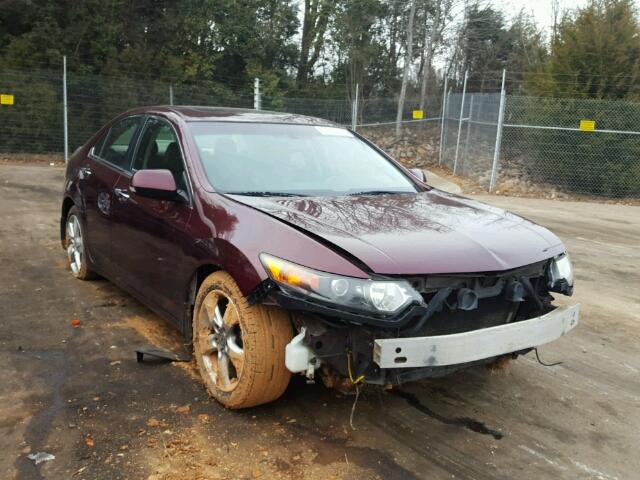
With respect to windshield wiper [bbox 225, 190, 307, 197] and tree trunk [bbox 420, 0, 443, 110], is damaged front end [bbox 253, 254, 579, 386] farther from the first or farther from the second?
tree trunk [bbox 420, 0, 443, 110]

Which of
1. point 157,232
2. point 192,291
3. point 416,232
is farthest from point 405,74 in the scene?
point 416,232

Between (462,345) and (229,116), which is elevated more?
(229,116)

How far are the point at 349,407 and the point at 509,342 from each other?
99 centimetres

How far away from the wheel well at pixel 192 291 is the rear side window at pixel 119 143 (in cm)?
A: 138

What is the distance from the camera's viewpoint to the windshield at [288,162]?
3.65m

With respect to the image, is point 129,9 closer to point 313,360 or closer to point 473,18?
point 473,18

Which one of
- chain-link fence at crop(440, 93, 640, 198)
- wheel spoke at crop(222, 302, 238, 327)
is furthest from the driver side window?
chain-link fence at crop(440, 93, 640, 198)

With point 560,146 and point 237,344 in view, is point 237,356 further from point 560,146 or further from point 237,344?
point 560,146

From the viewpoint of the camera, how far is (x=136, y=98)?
17734 millimetres

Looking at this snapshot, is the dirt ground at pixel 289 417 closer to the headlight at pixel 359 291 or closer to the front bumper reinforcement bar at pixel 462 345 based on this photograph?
the front bumper reinforcement bar at pixel 462 345

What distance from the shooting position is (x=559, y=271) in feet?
10.7

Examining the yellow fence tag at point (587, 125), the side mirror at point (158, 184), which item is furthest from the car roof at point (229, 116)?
the yellow fence tag at point (587, 125)

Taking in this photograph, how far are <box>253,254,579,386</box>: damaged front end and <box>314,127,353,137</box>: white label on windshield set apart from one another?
189 centimetres

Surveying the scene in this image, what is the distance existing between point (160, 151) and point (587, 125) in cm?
1200
